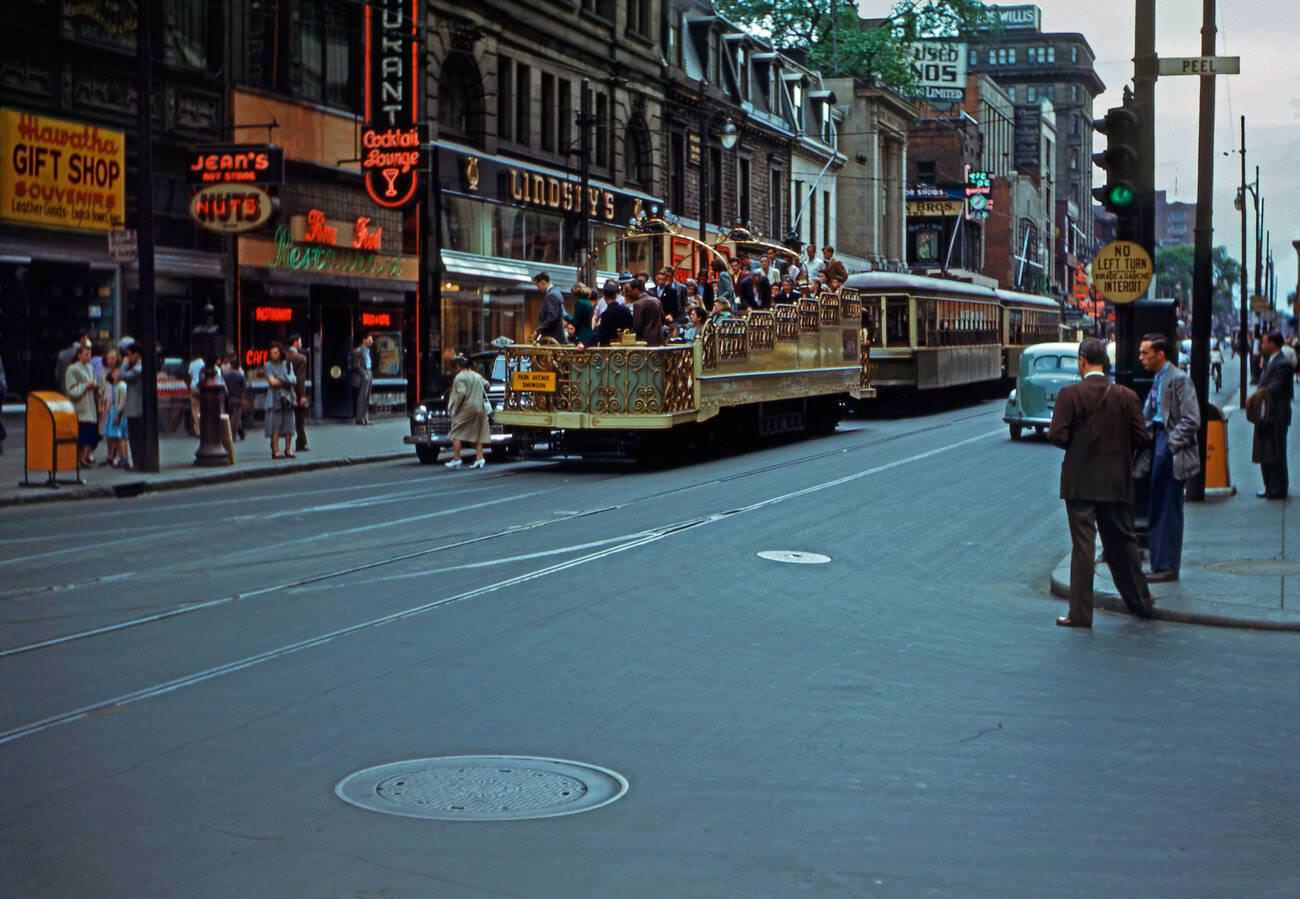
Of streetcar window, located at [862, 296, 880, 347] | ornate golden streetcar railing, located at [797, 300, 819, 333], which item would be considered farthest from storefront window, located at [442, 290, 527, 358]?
ornate golden streetcar railing, located at [797, 300, 819, 333]

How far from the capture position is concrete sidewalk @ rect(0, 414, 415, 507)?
20.6 m

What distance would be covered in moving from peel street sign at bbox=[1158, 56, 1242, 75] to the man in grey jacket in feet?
11.2

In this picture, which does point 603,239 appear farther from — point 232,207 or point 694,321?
point 694,321

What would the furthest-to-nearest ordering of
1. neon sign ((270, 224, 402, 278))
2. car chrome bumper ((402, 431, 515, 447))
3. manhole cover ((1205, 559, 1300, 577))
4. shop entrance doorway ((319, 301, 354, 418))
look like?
shop entrance doorway ((319, 301, 354, 418)) < neon sign ((270, 224, 402, 278)) < car chrome bumper ((402, 431, 515, 447)) < manhole cover ((1205, 559, 1300, 577))

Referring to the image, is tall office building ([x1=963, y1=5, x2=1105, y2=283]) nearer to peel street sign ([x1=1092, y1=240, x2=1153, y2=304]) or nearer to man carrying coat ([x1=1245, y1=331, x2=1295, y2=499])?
man carrying coat ([x1=1245, y1=331, x2=1295, y2=499])

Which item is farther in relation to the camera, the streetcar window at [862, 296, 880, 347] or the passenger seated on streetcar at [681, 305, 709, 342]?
the streetcar window at [862, 296, 880, 347]

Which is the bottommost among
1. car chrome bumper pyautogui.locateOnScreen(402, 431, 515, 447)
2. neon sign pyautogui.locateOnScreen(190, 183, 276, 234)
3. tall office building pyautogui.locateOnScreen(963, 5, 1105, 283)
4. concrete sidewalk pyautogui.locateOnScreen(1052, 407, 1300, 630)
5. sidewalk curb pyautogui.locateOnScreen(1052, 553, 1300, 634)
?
sidewalk curb pyautogui.locateOnScreen(1052, 553, 1300, 634)

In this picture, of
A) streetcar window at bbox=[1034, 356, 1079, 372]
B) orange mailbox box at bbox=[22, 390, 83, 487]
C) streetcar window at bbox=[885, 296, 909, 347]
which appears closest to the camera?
orange mailbox box at bbox=[22, 390, 83, 487]

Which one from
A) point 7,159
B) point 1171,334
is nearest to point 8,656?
point 1171,334

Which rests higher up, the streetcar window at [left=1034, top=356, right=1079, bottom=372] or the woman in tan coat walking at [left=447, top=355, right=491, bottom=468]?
the streetcar window at [left=1034, top=356, right=1079, bottom=372]

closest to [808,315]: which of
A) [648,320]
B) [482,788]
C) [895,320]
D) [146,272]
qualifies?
[648,320]

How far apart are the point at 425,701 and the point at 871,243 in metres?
70.6

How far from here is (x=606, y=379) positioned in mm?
23656

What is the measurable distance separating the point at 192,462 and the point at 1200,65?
49.6ft
